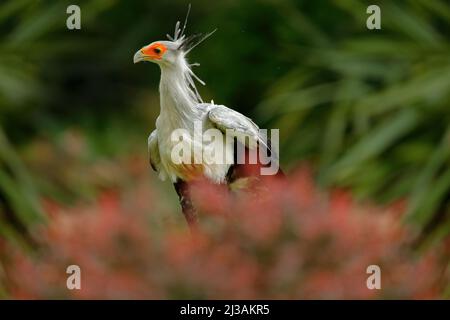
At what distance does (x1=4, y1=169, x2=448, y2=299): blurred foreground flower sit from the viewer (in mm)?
2471

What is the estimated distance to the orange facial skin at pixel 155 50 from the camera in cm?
245

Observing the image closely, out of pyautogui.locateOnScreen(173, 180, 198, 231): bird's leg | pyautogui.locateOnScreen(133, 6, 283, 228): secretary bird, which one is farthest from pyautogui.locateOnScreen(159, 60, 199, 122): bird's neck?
pyautogui.locateOnScreen(173, 180, 198, 231): bird's leg

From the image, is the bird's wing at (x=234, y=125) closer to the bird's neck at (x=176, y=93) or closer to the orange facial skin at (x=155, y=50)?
the bird's neck at (x=176, y=93)

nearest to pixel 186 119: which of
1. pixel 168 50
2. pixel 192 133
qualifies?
pixel 192 133

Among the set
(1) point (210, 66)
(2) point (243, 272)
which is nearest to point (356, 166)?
(1) point (210, 66)

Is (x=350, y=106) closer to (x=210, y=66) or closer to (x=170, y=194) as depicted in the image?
(x=210, y=66)

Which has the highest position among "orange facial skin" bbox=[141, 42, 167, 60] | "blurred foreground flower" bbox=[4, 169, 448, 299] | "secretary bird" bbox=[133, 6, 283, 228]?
"orange facial skin" bbox=[141, 42, 167, 60]

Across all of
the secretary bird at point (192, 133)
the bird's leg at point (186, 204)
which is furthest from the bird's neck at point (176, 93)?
the bird's leg at point (186, 204)

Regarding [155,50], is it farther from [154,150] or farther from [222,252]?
[222,252]

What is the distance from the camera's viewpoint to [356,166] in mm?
4027

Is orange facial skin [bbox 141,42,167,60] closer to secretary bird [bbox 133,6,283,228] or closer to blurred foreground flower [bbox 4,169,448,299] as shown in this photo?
secretary bird [bbox 133,6,283,228]

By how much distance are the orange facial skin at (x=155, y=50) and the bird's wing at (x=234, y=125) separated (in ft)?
0.64

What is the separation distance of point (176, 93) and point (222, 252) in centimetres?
41

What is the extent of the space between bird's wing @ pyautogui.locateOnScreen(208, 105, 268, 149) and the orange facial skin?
194 millimetres
